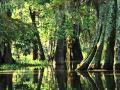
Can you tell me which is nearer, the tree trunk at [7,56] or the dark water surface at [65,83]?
the dark water surface at [65,83]

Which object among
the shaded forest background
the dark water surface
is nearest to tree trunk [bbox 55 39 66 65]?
the shaded forest background

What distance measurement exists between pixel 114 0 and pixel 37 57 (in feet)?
85.9

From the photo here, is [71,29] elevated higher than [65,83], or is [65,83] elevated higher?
[71,29]

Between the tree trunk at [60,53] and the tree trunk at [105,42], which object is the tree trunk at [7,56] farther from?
the tree trunk at [105,42]

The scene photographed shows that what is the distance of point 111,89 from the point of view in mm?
11031

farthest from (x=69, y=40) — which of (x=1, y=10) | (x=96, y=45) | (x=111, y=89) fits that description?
(x=111, y=89)

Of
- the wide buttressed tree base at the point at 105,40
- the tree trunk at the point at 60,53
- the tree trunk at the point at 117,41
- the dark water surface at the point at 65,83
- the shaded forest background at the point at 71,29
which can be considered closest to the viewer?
the dark water surface at the point at 65,83

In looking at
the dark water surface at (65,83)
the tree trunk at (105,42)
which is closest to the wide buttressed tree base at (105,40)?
the tree trunk at (105,42)

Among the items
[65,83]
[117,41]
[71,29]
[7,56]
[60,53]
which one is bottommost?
[65,83]

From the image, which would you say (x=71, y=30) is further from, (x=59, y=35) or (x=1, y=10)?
(x=1, y=10)

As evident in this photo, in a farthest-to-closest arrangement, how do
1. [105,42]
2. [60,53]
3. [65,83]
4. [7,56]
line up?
1. [60,53]
2. [7,56]
3. [105,42]
4. [65,83]

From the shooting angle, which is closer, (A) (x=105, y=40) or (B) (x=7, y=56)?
(A) (x=105, y=40)

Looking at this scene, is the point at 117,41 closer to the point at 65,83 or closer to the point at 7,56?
the point at 65,83

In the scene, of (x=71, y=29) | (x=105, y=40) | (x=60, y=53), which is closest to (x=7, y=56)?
(x=60, y=53)
